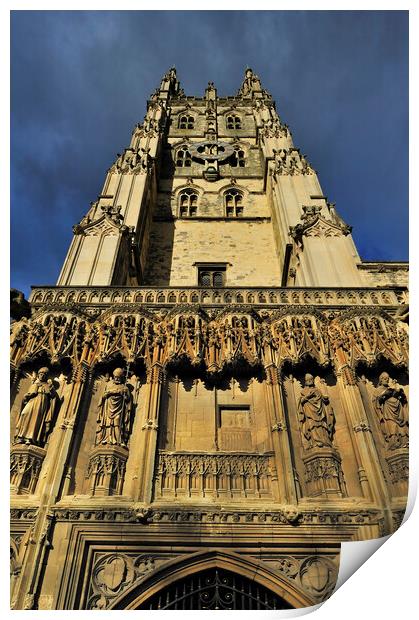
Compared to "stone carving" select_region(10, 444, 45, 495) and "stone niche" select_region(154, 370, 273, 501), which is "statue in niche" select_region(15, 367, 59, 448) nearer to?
"stone carving" select_region(10, 444, 45, 495)

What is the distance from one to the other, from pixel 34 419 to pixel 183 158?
2209 cm

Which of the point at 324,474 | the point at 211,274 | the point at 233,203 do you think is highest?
the point at 233,203

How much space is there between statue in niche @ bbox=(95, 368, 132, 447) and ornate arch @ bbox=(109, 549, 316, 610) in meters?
2.34

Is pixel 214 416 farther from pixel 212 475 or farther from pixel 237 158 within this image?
pixel 237 158

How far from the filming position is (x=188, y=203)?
2438 cm

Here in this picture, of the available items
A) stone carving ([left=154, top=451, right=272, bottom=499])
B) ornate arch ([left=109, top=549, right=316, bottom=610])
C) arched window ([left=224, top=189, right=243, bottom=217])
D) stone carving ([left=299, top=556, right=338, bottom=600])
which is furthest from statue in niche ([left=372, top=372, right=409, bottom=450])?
arched window ([left=224, top=189, right=243, bottom=217])

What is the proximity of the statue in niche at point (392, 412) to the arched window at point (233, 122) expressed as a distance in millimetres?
26409

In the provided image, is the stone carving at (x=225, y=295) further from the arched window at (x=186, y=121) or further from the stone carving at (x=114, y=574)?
the arched window at (x=186, y=121)

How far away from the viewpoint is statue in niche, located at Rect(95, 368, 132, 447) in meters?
9.03

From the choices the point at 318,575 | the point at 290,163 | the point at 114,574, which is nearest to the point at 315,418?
the point at 318,575

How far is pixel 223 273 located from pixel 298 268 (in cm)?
421

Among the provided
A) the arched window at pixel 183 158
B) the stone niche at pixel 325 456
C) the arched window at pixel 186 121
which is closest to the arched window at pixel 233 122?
the arched window at pixel 186 121
